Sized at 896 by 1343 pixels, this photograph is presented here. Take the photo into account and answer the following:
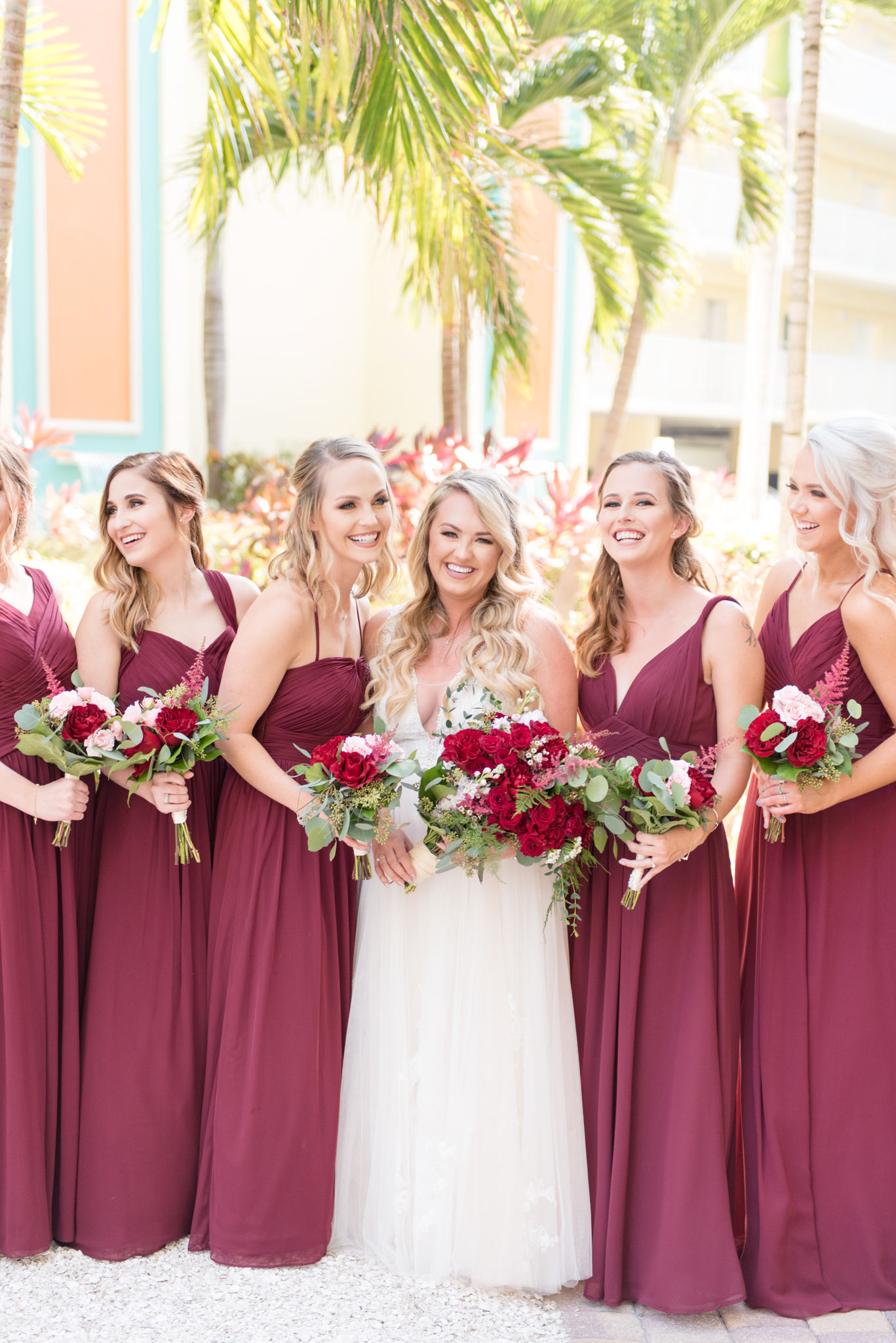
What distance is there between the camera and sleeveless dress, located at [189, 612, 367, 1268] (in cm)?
340

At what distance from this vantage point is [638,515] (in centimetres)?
334

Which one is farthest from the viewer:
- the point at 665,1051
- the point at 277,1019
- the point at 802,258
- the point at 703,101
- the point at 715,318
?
the point at 715,318

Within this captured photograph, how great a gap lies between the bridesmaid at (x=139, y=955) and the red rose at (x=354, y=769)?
72 cm

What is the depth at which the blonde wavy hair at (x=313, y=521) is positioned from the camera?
347 cm

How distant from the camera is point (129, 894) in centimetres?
349

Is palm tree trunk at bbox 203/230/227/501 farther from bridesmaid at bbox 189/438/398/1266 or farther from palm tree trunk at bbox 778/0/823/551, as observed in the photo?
bridesmaid at bbox 189/438/398/1266

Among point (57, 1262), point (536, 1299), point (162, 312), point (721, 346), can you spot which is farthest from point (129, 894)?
point (721, 346)

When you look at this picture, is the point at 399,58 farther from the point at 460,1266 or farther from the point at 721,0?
the point at 721,0

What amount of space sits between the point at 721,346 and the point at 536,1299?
2186 centimetres

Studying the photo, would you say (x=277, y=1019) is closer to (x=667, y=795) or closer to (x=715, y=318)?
(x=667, y=795)

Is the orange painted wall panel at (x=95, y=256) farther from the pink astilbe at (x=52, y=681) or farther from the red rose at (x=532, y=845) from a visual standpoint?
the red rose at (x=532, y=845)

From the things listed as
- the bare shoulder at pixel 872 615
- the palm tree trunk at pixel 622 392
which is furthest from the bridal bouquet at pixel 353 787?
the palm tree trunk at pixel 622 392

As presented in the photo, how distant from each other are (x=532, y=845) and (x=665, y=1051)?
0.89 m

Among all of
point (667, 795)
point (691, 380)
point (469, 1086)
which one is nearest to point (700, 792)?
point (667, 795)
